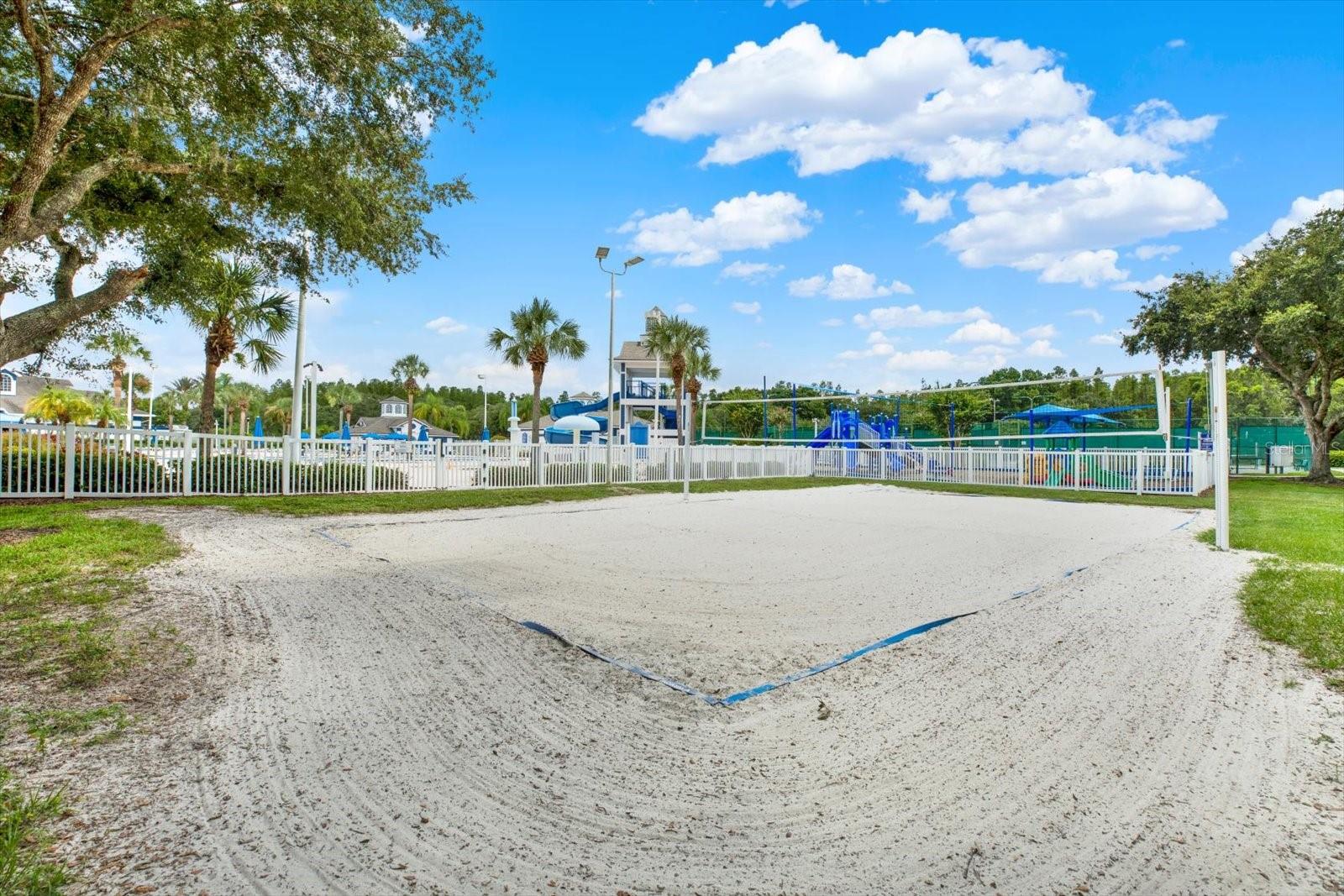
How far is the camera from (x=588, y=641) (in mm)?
4203

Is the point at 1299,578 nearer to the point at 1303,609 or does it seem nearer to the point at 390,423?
the point at 1303,609

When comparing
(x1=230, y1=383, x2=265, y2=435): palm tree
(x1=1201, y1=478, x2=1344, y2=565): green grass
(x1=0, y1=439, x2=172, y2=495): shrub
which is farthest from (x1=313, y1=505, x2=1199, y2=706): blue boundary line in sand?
(x1=230, y1=383, x2=265, y2=435): palm tree

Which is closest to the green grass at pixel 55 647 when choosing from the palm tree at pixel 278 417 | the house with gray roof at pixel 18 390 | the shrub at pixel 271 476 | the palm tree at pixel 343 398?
the shrub at pixel 271 476

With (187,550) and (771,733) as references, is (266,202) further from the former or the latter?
(771,733)

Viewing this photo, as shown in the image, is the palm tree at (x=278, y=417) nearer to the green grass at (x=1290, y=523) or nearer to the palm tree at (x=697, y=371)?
the palm tree at (x=697, y=371)

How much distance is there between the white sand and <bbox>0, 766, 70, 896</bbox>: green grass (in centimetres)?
11

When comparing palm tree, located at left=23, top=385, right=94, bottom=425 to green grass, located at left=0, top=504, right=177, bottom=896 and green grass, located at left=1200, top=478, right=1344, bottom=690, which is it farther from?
green grass, located at left=1200, top=478, right=1344, bottom=690

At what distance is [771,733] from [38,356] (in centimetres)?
1550

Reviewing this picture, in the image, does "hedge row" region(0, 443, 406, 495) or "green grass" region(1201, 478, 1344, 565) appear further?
"hedge row" region(0, 443, 406, 495)

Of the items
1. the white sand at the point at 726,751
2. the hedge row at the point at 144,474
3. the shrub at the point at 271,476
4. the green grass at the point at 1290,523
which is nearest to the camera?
the white sand at the point at 726,751

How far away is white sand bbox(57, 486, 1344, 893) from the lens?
1982 millimetres

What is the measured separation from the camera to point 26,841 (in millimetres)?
1988

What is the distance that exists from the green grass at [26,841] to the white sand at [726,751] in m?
0.11

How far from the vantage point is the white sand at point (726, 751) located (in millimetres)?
1982
